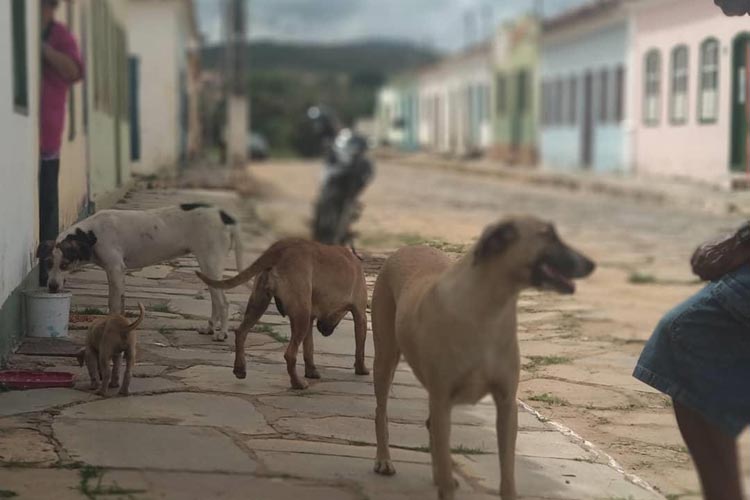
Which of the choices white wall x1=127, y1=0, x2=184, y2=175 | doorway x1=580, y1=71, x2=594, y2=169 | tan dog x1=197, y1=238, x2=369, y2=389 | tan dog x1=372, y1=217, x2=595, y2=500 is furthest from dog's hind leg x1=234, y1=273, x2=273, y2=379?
doorway x1=580, y1=71, x2=594, y2=169

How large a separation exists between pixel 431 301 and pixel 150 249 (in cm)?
158

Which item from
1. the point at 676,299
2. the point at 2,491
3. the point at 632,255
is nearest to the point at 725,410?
the point at 2,491

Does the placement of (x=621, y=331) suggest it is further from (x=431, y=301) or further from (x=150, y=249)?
(x=431, y=301)

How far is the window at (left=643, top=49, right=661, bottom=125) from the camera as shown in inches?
952

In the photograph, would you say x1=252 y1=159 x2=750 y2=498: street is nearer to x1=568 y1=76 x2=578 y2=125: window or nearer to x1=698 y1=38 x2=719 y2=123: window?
x1=698 y1=38 x2=719 y2=123: window

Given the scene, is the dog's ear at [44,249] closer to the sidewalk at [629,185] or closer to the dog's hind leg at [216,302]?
the dog's hind leg at [216,302]

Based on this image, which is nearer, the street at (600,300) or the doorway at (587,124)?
the street at (600,300)

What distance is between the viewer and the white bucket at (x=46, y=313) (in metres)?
5.08

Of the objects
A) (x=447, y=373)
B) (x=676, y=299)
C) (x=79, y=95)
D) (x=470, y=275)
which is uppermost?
(x=79, y=95)

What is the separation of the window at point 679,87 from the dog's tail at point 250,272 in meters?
13.0

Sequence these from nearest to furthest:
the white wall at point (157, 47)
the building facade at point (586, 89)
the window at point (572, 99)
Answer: the white wall at point (157, 47)
the building facade at point (586, 89)
the window at point (572, 99)

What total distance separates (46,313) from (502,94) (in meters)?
40.1

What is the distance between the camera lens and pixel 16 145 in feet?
19.1

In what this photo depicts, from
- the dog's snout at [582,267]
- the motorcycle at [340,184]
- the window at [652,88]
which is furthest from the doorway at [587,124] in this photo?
the dog's snout at [582,267]
